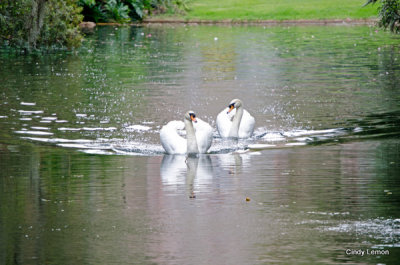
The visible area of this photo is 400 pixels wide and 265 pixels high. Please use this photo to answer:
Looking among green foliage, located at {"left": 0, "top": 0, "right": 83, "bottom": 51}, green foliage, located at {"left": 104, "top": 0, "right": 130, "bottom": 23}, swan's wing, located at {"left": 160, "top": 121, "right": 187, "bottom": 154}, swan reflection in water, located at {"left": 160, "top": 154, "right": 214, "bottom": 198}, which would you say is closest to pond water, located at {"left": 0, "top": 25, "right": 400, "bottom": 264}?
swan reflection in water, located at {"left": 160, "top": 154, "right": 214, "bottom": 198}

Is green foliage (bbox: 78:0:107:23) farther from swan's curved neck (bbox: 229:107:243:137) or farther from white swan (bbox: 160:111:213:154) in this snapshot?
white swan (bbox: 160:111:213:154)

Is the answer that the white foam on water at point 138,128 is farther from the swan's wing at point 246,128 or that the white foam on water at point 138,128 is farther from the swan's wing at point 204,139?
the swan's wing at point 204,139

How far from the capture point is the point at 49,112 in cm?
1912

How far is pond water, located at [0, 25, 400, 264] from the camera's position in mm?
8961

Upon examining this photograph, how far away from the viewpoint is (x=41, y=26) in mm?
32812

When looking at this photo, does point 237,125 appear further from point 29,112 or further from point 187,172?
point 29,112

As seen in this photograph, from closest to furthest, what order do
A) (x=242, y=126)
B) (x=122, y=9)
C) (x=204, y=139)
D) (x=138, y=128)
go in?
(x=204, y=139) → (x=242, y=126) → (x=138, y=128) → (x=122, y=9)

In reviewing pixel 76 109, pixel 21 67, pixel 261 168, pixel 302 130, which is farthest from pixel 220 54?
pixel 261 168

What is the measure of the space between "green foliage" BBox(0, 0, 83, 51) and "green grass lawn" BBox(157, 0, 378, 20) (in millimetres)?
23964

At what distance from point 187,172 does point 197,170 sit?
23cm

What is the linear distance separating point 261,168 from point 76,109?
7454 millimetres

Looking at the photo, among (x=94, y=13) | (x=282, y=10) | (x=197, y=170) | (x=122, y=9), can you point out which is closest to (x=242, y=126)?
(x=197, y=170)

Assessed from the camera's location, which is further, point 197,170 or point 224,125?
point 224,125

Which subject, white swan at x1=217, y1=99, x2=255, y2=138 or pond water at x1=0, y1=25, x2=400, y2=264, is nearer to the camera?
pond water at x1=0, y1=25, x2=400, y2=264
